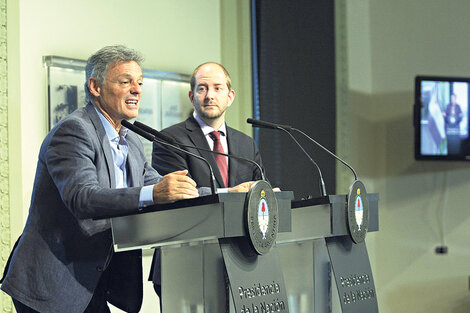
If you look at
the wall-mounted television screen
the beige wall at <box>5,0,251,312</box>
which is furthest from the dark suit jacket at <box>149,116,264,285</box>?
the wall-mounted television screen

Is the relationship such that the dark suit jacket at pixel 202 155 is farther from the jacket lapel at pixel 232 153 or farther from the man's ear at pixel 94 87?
the man's ear at pixel 94 87

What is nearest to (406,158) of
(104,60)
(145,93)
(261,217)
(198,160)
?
(145,93)

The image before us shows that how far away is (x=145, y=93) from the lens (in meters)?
4.91

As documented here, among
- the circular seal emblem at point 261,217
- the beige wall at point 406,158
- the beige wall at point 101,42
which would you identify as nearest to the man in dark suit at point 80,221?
the circular seal emblem at point 261,217

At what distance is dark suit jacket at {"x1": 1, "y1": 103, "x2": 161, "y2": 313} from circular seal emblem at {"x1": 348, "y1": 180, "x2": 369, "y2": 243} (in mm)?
898

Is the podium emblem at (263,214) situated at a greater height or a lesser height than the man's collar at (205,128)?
lesser

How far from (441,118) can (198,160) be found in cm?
297

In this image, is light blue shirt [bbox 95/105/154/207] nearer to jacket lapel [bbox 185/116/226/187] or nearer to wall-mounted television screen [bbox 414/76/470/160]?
jacket lapel [bbox 185/116/226/187]

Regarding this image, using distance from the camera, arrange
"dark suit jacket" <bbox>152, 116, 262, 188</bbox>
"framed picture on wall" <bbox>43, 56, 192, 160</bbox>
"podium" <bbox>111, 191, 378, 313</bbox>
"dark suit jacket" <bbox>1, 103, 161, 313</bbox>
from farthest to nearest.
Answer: "framed picture on wall" <bbox>43, 56, 192, 160</bbox> < "dark suit jacket" <bbox>152, 116, 262, 188</bbox> < "dark suit jacket" <bbox>1, 103, 161, 313</bbox> < "podium" <bbox>111, 191, 378, 313</bbox>

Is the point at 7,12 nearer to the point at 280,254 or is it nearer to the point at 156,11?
the point at 156,11

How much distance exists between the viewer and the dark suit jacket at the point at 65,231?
2.54 metres

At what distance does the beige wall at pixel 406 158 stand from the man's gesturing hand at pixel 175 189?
4.24 metres

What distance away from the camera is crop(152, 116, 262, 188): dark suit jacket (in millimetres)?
3566

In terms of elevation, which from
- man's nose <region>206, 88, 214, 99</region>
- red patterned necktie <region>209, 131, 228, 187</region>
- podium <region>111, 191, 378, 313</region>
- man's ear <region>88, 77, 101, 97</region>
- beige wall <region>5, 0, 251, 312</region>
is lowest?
podium <region>111, 191, 378, 313</region>
